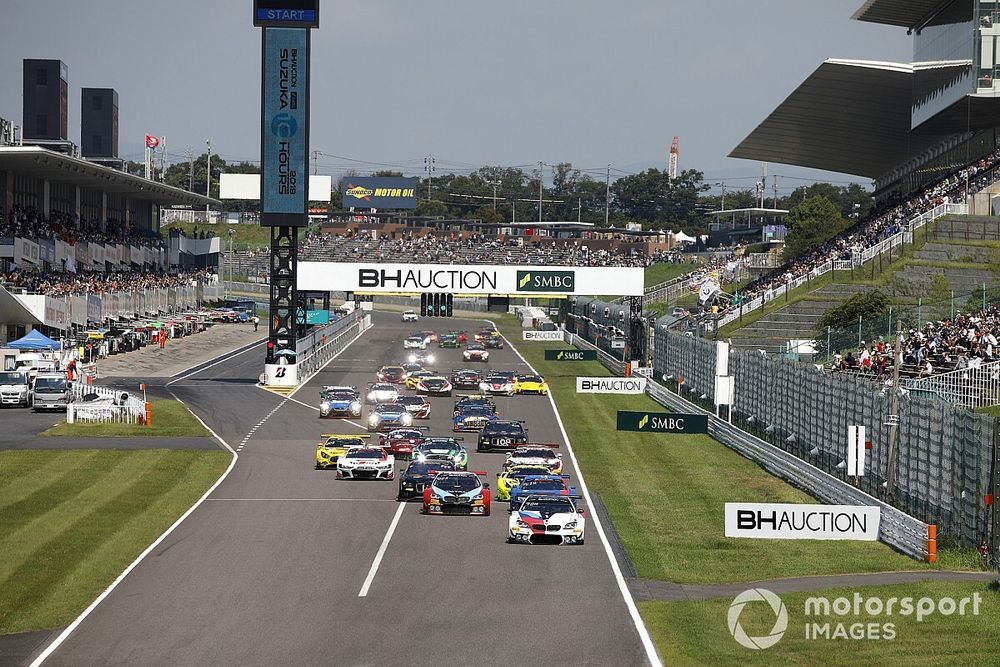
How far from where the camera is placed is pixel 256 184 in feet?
534

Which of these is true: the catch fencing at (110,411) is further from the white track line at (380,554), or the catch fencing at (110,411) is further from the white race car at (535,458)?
the white track line at (380,554)

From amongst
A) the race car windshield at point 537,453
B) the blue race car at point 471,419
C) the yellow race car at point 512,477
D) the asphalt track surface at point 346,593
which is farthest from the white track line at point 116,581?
the blue race car at point 471,419

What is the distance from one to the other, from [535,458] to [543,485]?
6.94 m

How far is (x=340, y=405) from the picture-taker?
57.8 meters

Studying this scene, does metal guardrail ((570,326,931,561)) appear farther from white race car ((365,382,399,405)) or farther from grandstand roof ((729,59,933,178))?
grandstand roof ((729,59,933,178))

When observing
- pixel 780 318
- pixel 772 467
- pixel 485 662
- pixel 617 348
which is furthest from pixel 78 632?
pixel 617 348

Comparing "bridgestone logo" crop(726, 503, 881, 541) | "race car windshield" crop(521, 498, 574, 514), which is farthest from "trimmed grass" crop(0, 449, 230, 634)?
"bridgestone logo" crop(726, 503, 881, 541)

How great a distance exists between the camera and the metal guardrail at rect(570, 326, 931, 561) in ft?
90.9

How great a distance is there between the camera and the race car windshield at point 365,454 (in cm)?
3938

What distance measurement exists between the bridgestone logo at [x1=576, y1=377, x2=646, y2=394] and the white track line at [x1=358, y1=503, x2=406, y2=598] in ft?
87.0

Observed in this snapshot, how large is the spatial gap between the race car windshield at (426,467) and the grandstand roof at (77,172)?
5919cm

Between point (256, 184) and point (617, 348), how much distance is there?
81795mm

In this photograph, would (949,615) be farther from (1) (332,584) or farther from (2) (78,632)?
(2) (78,632)

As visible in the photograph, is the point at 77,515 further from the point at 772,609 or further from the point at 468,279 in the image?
the point at 468,279
